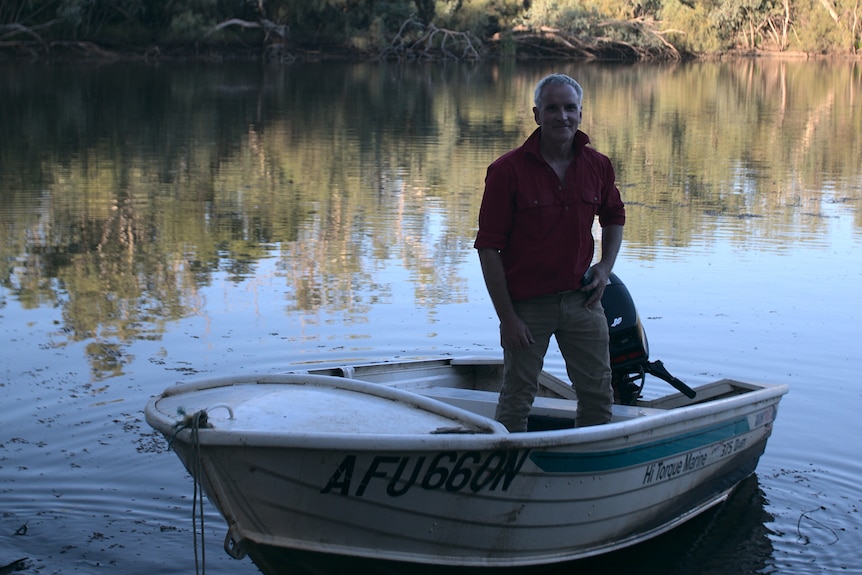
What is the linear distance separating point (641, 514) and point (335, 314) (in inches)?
183

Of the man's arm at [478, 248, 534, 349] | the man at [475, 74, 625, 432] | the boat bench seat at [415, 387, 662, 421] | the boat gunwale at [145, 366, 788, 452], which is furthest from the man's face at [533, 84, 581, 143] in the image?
the boat bench seat at [415, 387, 662, 421]

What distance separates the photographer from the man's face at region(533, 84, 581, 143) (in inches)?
198

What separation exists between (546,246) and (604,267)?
0.36 meters

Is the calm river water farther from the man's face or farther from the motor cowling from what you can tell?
the man's face

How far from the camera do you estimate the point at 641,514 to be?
570cm

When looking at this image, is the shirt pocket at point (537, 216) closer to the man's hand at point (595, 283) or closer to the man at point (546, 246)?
the man at point (546, 246)

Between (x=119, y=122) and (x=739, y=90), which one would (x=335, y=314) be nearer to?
(x=119, y=122)

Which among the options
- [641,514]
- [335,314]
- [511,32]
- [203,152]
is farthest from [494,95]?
[641,514]

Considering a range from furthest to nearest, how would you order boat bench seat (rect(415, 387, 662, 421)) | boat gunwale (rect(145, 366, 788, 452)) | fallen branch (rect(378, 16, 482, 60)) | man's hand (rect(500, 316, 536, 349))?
fallen branch (rect(378, 16, 482, 60))
boat bench seat (rect(415, 387, 662, 421))
man's hand (rect(500, 316, 536, 349))
boat gunwale (rect(145, 366, 788, 452))

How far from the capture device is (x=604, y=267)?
535 centimetres

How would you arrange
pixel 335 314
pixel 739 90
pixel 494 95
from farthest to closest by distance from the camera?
pixel 739 90 < pixel 494 95 < pixel 335 314

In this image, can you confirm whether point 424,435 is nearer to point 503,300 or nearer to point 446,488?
point 446,488

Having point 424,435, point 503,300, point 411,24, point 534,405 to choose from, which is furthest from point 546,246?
point 411,24

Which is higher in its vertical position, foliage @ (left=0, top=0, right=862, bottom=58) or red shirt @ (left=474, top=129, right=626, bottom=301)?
foliage @ (left=0, top=0, right=862, bottom=58)
